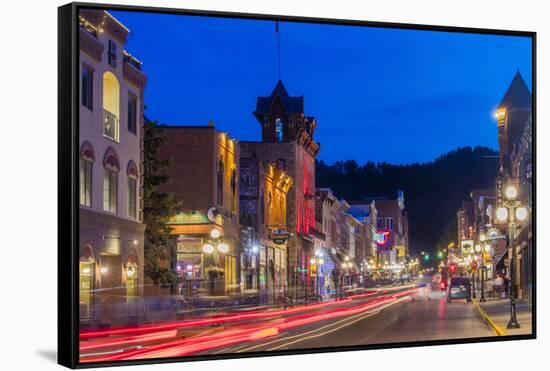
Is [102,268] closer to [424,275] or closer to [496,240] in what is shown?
[424,275]

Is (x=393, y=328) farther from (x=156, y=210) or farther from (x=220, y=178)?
(x=156, y=210)

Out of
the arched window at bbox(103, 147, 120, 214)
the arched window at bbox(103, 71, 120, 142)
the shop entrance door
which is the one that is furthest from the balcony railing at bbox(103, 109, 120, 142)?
the shop entrance door

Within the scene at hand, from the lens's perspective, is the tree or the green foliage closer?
the tree

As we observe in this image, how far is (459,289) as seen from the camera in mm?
33531

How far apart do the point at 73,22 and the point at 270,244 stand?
34.3ft

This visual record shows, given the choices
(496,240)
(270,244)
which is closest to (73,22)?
(270,244)

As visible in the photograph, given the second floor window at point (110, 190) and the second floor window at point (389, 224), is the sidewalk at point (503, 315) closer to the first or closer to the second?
the second floor window at point (389, 224)

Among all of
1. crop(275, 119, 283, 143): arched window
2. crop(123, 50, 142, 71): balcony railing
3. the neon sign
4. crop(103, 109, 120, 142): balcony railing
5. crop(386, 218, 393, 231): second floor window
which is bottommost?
the neon sign

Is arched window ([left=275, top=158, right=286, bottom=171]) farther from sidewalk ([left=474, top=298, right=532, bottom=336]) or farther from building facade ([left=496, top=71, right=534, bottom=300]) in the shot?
sidewalk ([left=474, top=298, right=532, bottom=336])

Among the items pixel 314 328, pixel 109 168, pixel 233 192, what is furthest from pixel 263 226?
pixel 109 168

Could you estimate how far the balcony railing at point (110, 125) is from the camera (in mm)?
24453

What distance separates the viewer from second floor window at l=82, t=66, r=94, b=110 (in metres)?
23.0

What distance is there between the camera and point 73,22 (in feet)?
70.5

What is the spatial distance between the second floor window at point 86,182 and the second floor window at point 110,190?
0.45 meters
